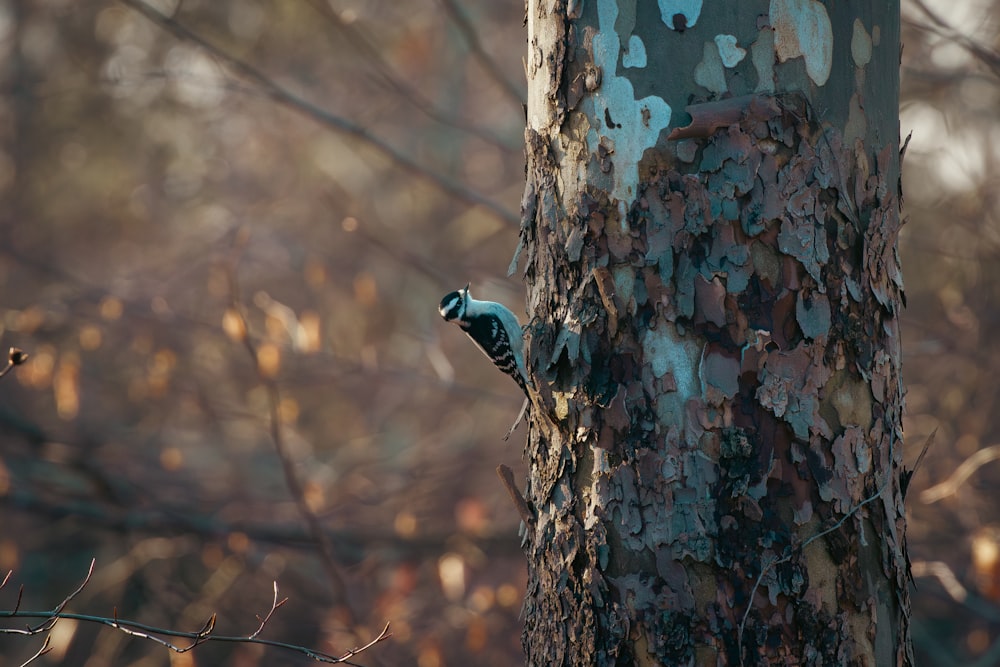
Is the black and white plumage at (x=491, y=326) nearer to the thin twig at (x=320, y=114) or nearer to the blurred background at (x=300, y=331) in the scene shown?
the thin twig at (x=320, y=114)

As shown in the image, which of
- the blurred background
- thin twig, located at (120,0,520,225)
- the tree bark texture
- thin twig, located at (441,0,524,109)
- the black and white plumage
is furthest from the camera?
the blurred background

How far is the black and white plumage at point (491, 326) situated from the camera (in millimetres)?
2887

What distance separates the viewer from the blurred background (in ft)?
15.8

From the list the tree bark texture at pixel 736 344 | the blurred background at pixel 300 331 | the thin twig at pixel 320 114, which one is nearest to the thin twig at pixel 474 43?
the blurred background at pixel 300 331

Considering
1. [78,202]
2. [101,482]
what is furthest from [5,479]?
[78,202]

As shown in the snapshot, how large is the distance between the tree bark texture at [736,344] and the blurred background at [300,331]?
1.44 m

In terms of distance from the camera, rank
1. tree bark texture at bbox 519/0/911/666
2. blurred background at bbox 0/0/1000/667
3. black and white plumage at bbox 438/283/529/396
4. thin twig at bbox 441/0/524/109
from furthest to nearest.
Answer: blurred background at bbox 0/0/1000/667, thin twig at bbox 441/0/524/109, black and white plumage at bbox 438/283/529/396, tree bark texture at bbox 519/0/911/666

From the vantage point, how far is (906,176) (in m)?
7.82

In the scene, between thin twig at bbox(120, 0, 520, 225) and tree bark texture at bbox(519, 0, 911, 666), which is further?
thin twig at bbox(120, 0, 520, 225)

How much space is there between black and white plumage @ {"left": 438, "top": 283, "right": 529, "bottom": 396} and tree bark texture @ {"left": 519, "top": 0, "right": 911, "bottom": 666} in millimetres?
1082

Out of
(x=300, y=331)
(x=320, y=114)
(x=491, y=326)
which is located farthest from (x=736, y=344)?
(x=300, y=331)

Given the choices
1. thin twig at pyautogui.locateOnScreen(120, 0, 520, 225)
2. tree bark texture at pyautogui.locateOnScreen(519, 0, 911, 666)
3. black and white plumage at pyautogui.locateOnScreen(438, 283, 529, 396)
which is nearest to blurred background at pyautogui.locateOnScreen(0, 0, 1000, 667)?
thin twig at pyautogui.locateOnScreen(120, 0, 520, 225)

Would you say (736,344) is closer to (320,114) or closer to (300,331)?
(320,114)

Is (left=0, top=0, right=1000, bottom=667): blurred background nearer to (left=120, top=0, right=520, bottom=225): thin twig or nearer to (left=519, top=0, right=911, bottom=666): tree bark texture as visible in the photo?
(left=120, top=0, right=520, bottom=225): thin twig
